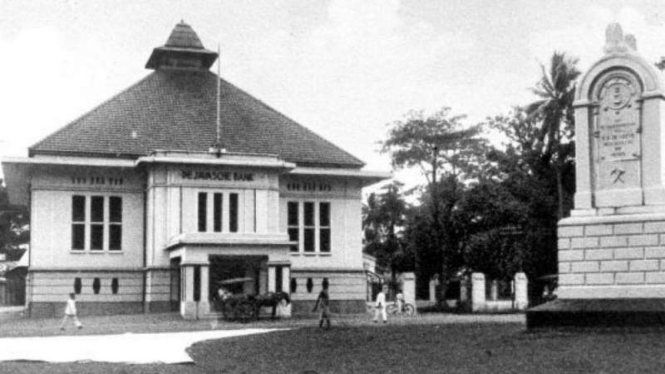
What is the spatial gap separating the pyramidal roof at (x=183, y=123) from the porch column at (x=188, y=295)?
280 inches

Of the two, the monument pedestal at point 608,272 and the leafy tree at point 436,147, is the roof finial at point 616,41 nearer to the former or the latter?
the monument pedestal at point 608,272

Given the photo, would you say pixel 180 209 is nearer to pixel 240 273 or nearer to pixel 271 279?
pixel 240 273

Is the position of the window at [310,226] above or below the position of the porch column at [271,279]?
above

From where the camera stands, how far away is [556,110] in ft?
205

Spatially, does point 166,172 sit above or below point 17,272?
above

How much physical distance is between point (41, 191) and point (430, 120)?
3499 centimetres

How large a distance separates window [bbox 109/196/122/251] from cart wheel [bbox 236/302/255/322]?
965 centimetres

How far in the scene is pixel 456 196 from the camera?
58281mm

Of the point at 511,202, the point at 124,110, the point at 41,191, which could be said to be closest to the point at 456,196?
the point at 511,202

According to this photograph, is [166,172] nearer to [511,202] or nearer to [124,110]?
[124,110]

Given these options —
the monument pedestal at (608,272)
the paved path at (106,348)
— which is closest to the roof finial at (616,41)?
the monument pedestal at (608,272)

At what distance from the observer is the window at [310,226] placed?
48.6 meters

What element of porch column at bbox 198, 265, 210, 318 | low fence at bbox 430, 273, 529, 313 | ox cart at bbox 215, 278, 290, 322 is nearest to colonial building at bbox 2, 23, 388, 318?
porch column at bbox 198, 265, 210, 318

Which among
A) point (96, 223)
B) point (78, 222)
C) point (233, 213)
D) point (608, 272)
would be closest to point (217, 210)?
point (233, 213)
